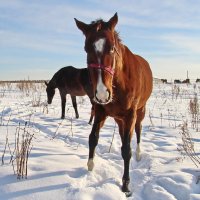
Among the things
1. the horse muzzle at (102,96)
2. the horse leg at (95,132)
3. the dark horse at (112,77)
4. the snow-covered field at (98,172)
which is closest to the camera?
the horse muzzle at (102,96)

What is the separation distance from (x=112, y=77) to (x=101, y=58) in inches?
10.1

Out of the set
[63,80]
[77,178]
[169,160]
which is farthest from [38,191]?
[63,80]

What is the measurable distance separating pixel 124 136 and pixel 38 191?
1263 millimetres

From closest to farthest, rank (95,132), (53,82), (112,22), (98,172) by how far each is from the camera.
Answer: (112,22) → (98,172) → (95,132) → (53,82)

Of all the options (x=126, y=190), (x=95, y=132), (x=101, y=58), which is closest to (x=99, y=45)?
(x=101, y=58)

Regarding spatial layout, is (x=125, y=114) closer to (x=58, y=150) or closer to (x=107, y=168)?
(x=107, y=168)

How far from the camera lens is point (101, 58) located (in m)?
3.31

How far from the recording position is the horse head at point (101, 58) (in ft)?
10.4

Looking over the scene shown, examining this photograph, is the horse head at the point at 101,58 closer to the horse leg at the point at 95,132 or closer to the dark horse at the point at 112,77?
the dark horse at the point at 112,77

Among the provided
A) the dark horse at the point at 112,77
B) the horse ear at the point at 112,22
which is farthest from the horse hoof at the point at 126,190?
the horse ear at the point at 112,22

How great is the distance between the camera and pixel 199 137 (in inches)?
255

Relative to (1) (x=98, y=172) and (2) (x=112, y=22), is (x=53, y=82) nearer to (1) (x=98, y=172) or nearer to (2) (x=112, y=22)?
(1) (x=98, y=172)

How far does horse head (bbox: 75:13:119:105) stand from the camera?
316 cm

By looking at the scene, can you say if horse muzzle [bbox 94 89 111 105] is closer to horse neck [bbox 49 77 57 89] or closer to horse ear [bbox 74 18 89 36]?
horse ear [bbox 74 18 89 36]
